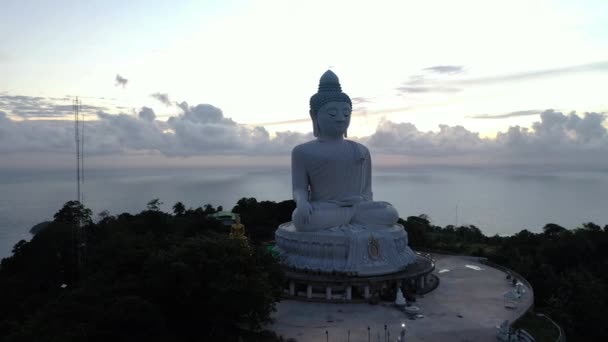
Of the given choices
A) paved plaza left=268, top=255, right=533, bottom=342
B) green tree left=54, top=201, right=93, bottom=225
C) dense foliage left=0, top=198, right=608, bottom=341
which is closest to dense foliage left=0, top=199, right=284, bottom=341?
dense foliage left=0, top=198, right=608, bottom=341

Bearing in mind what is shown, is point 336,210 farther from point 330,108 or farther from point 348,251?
point 330,108

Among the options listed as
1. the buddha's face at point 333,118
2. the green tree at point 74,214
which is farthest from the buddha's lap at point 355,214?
the green tree at point 74,214

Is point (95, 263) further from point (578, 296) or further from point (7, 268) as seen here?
point (578, 296)

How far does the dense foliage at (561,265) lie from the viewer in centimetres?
1967

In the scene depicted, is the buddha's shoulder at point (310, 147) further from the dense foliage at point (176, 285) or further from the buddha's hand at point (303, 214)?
the dense foliage at point (176, 285)

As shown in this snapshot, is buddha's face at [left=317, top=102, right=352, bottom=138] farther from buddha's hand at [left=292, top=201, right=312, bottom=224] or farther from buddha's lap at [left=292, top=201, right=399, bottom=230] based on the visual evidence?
buddha's hand at [left=292, top=201, right=312, bottom=224]

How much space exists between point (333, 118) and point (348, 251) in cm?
704

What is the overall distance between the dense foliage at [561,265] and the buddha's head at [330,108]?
12.3 metres

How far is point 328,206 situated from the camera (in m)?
23.2

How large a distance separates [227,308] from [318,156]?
10758 millimetres

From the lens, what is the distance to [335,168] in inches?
941

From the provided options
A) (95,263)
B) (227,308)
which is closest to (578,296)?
(227,308)

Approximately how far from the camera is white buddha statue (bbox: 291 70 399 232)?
23172mm

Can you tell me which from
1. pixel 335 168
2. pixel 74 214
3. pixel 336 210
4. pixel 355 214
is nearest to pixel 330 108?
pixel 335 168
